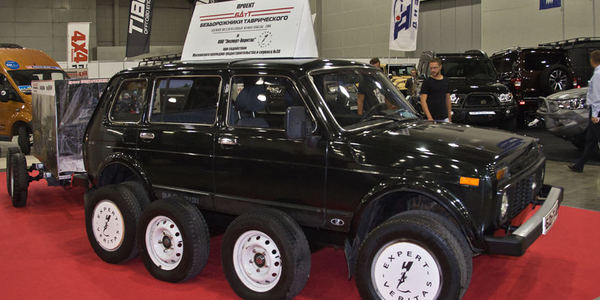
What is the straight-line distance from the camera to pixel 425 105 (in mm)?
7867

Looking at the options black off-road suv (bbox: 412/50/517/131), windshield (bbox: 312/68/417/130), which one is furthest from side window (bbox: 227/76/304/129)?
black off-road suv (bbox: 412/50/517/131)

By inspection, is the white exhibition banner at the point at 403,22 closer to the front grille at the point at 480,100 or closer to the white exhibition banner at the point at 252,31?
the front grille at the point at 480,100

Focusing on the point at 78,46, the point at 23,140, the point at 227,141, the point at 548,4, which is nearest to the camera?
the point at 227,141

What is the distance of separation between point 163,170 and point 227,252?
1022 mm

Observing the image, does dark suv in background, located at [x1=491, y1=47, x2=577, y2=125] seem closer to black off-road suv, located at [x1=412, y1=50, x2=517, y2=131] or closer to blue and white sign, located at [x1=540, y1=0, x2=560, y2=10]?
black off-road suv, located at [x1=412, y1=50, x2=517, y2=131]

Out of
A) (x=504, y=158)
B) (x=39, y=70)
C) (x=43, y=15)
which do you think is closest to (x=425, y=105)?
(x=504, y=158)

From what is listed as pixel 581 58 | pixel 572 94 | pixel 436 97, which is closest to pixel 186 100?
pixel 436 97

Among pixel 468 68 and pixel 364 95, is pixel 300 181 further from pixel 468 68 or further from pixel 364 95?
pixel 468 68

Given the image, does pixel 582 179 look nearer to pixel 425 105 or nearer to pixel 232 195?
pixel 425 105

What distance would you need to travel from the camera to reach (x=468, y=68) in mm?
13594

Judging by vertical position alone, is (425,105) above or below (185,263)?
above

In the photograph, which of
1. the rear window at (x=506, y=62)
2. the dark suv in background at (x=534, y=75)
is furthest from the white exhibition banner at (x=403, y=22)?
the dark suv in background at (x=534, y=75)

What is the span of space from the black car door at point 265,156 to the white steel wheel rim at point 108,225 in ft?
3.53

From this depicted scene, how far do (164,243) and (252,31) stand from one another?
6.59 ft
